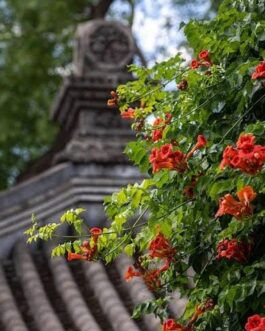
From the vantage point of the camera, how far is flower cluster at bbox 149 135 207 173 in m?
3.51

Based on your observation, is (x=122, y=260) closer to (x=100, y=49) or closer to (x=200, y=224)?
(x=100, y=49)

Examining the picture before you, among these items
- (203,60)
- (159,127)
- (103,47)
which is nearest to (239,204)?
(159,127)

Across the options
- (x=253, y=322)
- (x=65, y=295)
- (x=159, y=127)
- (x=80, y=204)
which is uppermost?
(x=80, y=204)

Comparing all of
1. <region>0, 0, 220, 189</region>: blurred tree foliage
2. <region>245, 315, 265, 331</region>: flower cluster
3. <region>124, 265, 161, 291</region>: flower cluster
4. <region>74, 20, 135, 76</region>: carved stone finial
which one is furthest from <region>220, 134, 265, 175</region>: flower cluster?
<region>0, 0, 220, 189</region>: blurred tree foliage

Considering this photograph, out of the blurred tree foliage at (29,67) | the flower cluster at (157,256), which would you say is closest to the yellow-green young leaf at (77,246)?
the flower cluster at (157,256)

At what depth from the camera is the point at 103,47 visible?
23.1ft

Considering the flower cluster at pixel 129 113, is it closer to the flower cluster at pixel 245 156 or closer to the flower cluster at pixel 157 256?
the flower cluster at pixel 157 256

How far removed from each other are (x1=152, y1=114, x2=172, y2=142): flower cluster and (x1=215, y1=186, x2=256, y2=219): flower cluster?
0.45 metres

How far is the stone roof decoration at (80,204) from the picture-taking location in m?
5.41

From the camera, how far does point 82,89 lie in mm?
6926

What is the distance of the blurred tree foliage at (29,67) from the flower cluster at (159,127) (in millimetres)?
11130

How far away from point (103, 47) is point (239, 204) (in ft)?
12.4

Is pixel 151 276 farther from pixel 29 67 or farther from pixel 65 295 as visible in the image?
pixel 29 67

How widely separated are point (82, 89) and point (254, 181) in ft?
11.9
